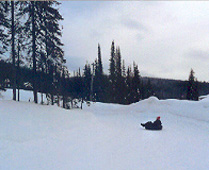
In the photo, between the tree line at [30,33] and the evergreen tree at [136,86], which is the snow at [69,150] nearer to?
the tree line at [30,33]

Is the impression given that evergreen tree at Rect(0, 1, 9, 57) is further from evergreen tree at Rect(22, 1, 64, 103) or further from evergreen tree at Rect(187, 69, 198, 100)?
evergreen tree at Rect(187, 69, 198, 100)

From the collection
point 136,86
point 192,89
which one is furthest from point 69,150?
point 192,89

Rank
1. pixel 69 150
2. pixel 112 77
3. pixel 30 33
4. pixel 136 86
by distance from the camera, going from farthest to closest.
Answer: pixel 112 77
pixel 136 86
pixel 30 33
pixel 69 150

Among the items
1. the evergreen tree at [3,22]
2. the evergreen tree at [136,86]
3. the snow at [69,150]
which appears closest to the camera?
the snow at [69,150]

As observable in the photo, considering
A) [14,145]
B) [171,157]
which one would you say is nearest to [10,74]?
[14,145]

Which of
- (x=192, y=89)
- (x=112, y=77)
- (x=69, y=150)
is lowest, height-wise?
(x=69, y=150)

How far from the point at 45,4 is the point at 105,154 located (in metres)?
16.1

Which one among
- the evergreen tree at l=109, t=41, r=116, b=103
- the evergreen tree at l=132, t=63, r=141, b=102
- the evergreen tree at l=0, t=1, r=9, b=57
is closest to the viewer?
the evergreen tree at l=0, t=1, r=9, b=57

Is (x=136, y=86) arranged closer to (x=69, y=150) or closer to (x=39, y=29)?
(x=39, y=29)

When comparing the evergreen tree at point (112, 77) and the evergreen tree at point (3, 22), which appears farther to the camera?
the evergreen tree at point (112, 77)

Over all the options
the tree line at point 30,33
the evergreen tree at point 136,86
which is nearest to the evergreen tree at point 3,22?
the tree line at point 30,33

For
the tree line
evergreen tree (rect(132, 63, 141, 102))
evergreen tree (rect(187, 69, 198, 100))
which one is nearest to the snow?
the tree line

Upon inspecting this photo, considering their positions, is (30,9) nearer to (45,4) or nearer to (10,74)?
(45,4)

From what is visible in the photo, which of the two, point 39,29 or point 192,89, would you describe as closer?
point 39,29
